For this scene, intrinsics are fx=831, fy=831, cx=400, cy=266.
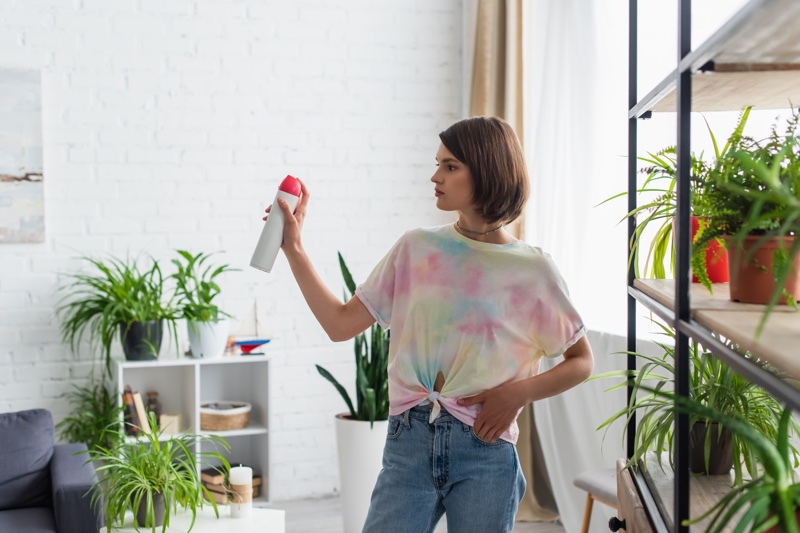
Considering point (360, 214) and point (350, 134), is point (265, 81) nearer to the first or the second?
point (350, 134)

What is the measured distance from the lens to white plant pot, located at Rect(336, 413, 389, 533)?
3.52 metres

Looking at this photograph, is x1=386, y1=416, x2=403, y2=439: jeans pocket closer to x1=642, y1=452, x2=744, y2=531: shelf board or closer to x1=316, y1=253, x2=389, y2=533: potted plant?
x1=642, y1=452, x2=744, y2=531: shelf board

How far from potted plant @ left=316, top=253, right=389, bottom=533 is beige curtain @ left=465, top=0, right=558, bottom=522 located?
2.29ft

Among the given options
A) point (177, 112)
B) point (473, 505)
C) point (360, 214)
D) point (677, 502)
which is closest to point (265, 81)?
point (177, 112)

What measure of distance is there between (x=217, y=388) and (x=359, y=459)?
0.94 metres

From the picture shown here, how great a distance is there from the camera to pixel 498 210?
170 centimetres

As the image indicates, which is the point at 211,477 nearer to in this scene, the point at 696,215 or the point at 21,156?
the point at 21,156

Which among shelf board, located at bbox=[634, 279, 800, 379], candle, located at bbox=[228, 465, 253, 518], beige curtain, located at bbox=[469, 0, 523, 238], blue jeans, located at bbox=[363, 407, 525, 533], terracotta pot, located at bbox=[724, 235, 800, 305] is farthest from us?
beige curtain, located at bbox=[469, 0, 523, 238]

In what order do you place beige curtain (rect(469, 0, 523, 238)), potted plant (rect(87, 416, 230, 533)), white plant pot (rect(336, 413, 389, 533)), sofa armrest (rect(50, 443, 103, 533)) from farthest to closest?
beige curtain (rect(469, 0, 523, 238)) < white plant pot (rect(336, 413, 389, 533)) < sofa armrest (rect(50, 443, 103, 533)) < potted plant (rect(87, 416, 230, 533))

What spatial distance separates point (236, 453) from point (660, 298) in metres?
3.01

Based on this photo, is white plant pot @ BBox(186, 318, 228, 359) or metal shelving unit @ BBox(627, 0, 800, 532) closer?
metal shelving unit @ BBox(627, 0, 800, 532)

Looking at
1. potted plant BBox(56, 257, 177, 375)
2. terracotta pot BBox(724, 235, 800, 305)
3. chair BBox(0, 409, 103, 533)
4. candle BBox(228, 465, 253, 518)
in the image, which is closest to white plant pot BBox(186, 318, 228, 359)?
potted plant BBox(56, 257, 177, 375)

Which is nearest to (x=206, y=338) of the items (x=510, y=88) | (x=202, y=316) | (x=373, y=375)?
(x=202, y=316)

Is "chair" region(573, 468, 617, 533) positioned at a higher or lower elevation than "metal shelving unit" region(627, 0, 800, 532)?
lower
